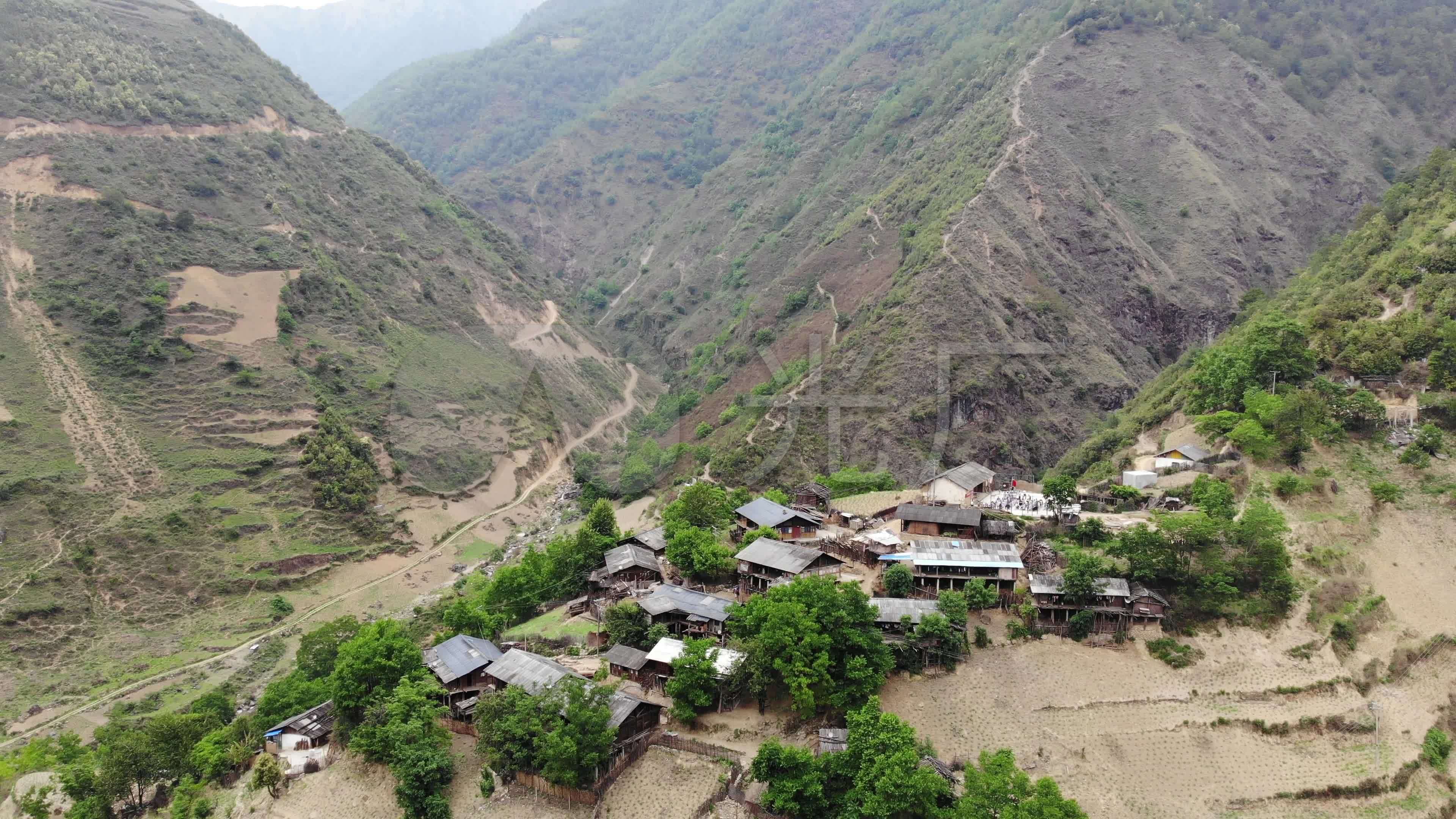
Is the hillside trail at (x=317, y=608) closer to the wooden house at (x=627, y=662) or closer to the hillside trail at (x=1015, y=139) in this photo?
the wooden house at (x=627, y=662)

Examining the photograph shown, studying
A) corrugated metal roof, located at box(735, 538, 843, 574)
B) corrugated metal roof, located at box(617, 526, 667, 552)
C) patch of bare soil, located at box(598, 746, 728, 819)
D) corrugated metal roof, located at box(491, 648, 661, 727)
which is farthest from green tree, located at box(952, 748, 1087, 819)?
corrugated metal roof, located at box(617, 526, 667, 552)

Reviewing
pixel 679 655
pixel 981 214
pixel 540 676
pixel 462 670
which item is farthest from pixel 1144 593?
pixel 981 214

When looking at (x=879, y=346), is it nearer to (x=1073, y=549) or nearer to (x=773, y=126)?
(x=1073, y=549)

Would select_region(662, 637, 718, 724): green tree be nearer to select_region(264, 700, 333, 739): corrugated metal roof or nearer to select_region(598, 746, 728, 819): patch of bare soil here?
select_region(598, 746, 728, 819): patch of bare soil

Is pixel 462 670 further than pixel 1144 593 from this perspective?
Yes

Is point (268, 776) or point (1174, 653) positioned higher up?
point (1174, 653)

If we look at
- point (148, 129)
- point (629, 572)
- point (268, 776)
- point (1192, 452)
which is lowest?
point (268, 776)

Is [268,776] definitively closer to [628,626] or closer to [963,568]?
[628,626]

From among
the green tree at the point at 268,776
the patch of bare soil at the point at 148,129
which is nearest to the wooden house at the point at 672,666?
the green tree at the point at 268,776
